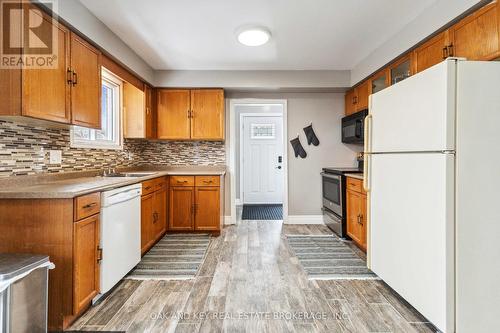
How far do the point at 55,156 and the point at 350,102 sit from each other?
3751mm

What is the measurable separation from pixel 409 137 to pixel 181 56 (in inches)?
107

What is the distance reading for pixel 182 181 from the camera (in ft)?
11.7

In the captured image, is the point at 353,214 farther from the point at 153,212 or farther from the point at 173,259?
the point at 153,212

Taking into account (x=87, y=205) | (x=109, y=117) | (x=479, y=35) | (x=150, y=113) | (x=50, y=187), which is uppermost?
(x=479, y=35)

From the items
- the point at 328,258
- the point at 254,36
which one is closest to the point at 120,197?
the point at 254,36

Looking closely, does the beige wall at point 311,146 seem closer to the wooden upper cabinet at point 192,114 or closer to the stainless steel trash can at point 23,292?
the wooden upper cabinet at point 192,114

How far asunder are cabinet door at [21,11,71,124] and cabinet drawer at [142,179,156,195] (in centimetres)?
97

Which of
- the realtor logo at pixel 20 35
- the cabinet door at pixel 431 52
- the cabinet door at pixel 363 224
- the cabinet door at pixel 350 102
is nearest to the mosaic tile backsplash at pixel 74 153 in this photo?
the realtor logo at pixel 20 35

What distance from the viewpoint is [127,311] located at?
1.84 m

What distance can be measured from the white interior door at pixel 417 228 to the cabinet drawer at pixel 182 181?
2299mm

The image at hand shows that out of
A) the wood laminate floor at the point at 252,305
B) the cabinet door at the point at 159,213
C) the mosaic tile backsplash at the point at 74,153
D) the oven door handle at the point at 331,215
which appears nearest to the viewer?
the wood laminate floor at the point at 252,305

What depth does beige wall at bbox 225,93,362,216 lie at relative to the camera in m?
4.16

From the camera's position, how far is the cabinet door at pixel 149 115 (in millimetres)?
3555

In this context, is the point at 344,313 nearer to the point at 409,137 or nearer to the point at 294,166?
the point at 409,137
